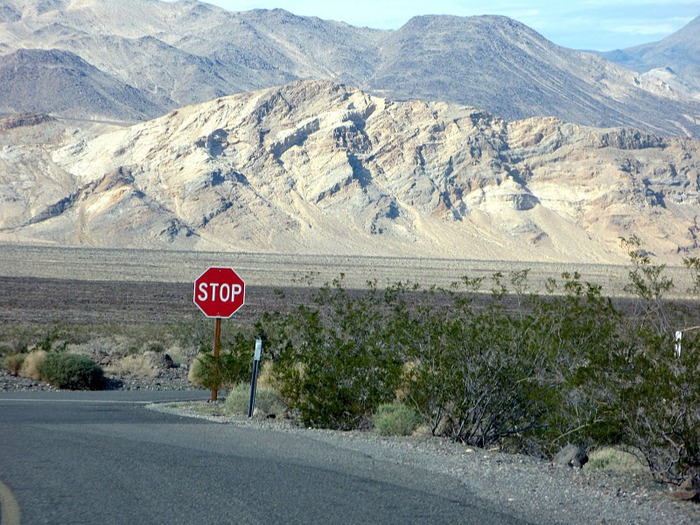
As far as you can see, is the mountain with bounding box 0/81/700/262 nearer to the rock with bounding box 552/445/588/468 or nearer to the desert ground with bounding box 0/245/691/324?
the desert ground with bounding box 0/245/691/324

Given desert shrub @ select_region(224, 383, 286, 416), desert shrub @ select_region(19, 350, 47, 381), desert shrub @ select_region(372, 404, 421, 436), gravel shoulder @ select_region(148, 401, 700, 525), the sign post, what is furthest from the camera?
desert shrub @ select_region(19, 350, 47, 381)

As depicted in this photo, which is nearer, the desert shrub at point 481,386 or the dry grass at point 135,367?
the desert shrub at point 481,386

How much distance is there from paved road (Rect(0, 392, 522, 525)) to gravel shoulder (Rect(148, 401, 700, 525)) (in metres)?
0.31

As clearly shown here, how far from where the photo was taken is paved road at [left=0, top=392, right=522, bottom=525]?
7375 mm

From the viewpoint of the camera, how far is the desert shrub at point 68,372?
22078 millimetres

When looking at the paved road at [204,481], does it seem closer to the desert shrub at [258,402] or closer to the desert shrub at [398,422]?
the desert shrub at [398,422]

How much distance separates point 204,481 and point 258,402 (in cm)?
730

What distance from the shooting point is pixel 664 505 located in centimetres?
841

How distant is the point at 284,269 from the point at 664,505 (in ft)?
254

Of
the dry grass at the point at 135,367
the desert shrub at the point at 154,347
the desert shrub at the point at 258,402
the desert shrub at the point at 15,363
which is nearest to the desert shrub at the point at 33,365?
the desert shrub at the point at 15,363

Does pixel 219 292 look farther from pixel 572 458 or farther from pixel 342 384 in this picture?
pixel 572 458

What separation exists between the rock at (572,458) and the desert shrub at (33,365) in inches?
593

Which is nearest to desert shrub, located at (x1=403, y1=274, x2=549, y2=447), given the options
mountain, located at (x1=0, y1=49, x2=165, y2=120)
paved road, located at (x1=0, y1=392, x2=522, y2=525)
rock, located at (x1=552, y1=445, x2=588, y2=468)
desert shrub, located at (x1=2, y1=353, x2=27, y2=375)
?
rock, located at (x1=552, y1=445, x2=588, y2=468)

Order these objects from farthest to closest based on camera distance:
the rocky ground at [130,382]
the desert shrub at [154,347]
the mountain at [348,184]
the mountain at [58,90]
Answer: the mountain at [58,90] → the mountain at [348,184] → the desert shrub at [154,347] → the rocky ground at [130,382]
